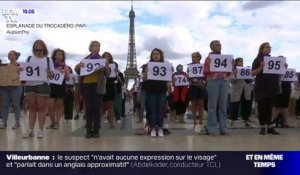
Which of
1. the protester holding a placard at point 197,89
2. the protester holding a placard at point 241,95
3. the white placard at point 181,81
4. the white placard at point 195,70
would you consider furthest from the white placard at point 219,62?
the white placard at point 181,81

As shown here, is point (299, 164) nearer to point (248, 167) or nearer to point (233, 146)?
point (248, 167)

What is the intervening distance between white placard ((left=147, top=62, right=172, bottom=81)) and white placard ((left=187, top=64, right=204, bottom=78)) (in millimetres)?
1718

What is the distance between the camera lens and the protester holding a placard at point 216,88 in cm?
927

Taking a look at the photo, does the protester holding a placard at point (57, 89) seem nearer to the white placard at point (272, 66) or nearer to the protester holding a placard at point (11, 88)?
the protester holding a placard at point (11, 88)

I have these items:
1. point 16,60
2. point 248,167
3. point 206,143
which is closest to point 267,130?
point 206,143

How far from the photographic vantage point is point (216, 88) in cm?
931

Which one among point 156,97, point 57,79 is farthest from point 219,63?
point 57,79

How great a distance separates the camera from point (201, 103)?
35.8ft

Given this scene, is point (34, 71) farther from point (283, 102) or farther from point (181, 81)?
point (283, 102)

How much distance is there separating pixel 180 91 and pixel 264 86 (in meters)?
4.46

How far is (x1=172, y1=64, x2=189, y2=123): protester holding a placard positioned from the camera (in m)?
13.4

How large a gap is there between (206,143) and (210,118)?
149cm

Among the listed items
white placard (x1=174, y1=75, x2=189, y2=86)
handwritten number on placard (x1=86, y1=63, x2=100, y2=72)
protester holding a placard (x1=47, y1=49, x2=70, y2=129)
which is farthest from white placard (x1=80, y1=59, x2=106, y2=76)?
white placard (x1=174, y1=75, x2=189, y2=86)

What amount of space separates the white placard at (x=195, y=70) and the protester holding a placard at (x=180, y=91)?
2.21 m
